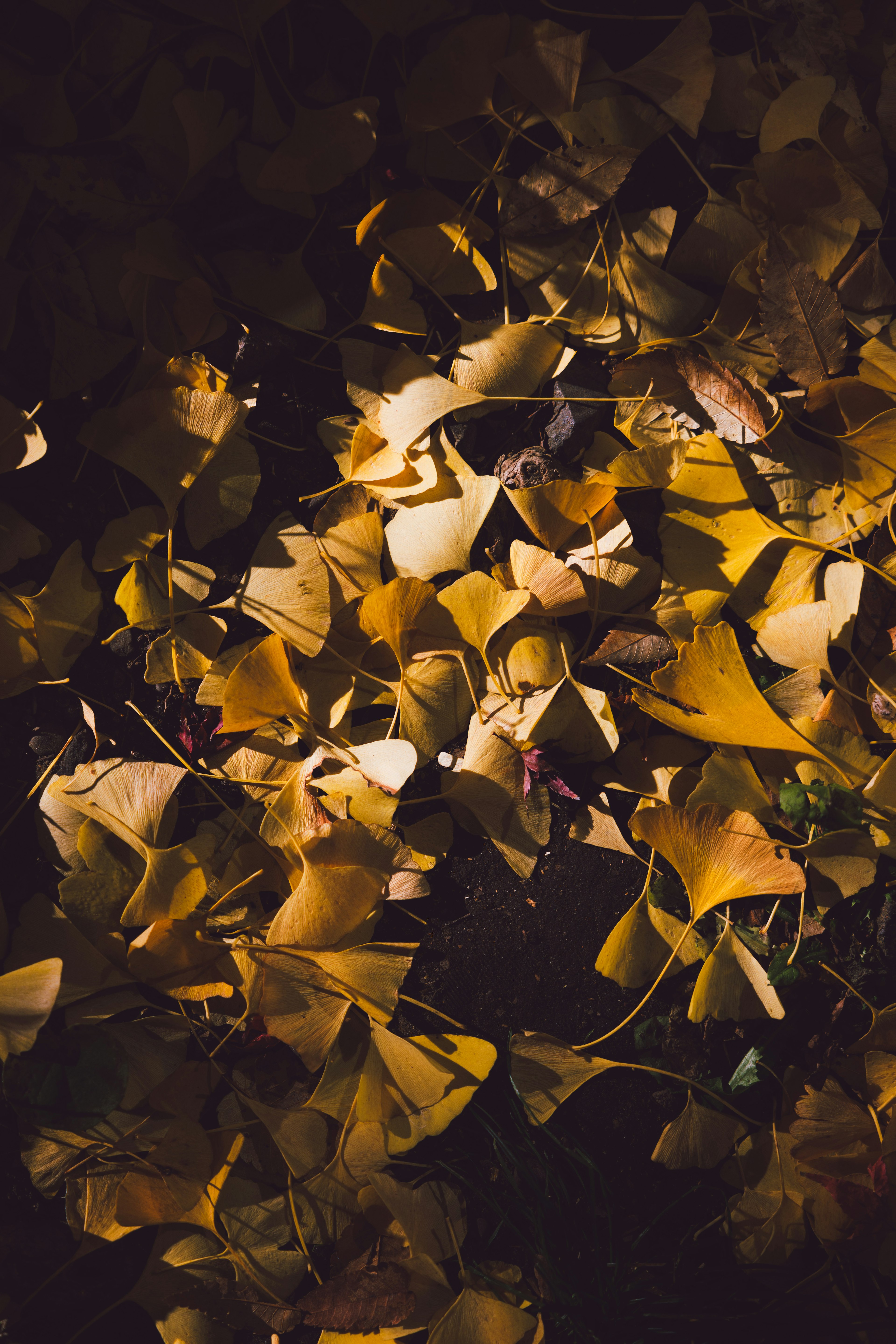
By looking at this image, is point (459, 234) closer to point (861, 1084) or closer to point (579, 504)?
point (579, 504)

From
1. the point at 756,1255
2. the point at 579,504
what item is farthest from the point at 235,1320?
the point at 579,504

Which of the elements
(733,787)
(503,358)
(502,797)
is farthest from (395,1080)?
(503,358)

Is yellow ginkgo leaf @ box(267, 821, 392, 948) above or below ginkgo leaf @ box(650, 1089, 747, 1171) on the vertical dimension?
above

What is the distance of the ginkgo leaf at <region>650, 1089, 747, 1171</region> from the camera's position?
0.56 metres

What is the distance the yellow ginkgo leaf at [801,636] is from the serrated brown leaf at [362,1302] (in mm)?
514

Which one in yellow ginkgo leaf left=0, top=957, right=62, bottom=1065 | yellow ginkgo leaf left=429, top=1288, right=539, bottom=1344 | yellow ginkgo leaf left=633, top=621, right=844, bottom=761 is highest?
yellow ginkgo leaf left=633, top=621, right=844, bottom=761

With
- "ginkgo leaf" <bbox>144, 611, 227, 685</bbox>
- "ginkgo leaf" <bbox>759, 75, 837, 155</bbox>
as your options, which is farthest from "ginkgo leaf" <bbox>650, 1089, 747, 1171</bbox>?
→ "ginkgo leaf" <bbox>759, 75, 837, 155</bbox>

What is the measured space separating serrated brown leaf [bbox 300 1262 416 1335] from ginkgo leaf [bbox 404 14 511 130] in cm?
83

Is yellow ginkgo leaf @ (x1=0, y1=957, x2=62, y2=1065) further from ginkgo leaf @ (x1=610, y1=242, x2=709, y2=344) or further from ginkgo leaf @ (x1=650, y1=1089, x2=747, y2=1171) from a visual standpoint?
ginkgo leaf @ (x1=610, y1=242, x2=709, y2=344)

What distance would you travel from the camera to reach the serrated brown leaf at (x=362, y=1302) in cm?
52

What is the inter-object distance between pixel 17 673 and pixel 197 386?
25 centimetres

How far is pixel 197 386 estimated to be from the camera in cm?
59

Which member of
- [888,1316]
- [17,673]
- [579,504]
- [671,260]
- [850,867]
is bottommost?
[888,1316]

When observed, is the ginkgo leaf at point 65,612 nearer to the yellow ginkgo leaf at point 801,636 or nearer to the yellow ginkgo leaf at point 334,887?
the yellow ginkgo leaf at point 334,887
